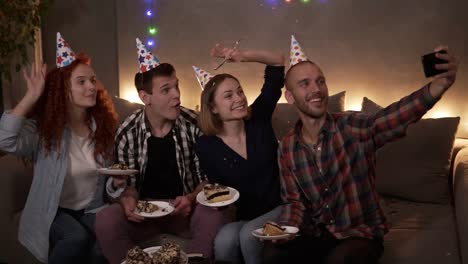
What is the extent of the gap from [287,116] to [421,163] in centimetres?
73

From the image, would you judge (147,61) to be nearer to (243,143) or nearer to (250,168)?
(243,143)

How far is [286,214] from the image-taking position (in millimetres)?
2010

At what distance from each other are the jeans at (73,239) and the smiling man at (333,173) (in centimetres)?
82

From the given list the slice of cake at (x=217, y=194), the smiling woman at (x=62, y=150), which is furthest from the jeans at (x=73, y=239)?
the slice of cake at (x=217, y=194)

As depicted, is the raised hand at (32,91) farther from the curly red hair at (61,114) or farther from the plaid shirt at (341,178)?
the plaid shirt at (341,178)

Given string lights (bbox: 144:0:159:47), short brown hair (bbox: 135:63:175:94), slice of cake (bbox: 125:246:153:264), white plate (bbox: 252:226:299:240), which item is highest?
string lights (bbox: 144:0:159:47)

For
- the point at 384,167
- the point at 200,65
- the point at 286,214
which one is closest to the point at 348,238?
A: the point at 286,214

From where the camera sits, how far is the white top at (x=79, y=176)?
228 cm

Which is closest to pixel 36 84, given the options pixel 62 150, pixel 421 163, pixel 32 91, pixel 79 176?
pixel 32 91

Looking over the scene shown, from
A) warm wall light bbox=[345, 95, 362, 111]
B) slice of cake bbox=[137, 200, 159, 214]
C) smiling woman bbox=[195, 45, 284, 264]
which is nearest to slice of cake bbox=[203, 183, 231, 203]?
smiling woman bbox=[195, 45, 284, 264]

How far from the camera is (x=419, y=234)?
2.16 m

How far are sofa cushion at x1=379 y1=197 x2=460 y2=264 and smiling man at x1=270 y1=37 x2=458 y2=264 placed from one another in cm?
14

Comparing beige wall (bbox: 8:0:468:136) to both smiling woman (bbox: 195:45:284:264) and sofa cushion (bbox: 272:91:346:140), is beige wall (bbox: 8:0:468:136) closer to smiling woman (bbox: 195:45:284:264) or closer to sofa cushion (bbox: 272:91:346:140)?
sofa cushion (bbox: 272:91:346:140)

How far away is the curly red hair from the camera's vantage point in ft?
7.39
